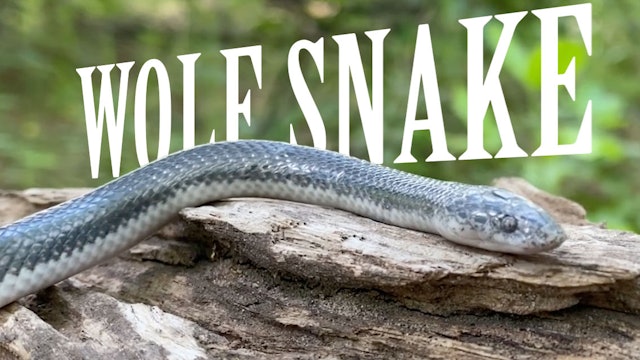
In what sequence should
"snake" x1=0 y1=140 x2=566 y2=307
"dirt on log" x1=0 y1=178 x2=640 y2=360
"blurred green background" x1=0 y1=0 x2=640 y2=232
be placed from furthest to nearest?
"blurred green background" x1=0 y1=0 x2=640 y2=232
"snake" x1=0 y1=140 x2=566 y2=307
"dirt on log" x1=0 y1=178 x2=640 y2=360

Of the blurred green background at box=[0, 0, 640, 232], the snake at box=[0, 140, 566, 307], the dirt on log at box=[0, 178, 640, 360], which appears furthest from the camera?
the blurred green background at box=[0, 0, 640, 232]

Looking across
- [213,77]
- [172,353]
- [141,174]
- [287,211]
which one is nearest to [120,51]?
[213,77]

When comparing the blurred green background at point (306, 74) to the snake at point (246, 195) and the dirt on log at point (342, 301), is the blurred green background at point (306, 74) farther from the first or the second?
the dirt on log at point (342, 301)

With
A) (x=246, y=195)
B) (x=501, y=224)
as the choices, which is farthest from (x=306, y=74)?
(x=501, y=224)

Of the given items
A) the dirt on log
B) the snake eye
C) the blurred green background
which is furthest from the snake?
the blurred green background

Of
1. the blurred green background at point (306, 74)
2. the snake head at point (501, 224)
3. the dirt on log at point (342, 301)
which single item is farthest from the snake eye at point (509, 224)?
the blurred green background at point (306, 74)

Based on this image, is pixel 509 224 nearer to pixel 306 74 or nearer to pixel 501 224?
pixel 501 224

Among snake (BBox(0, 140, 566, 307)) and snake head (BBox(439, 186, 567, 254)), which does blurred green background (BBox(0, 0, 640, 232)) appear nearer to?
snake (BBox(0, 140, 566, 307))
